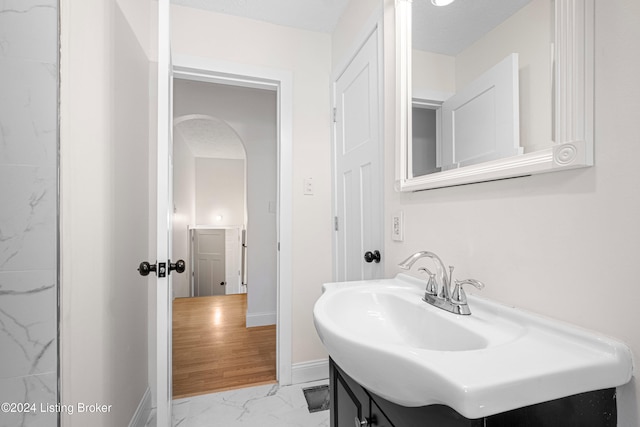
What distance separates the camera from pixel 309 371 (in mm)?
1882

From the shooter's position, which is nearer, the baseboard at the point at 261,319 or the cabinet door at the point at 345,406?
the cabinet door at the point at 345,406

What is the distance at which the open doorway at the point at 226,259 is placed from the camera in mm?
2098

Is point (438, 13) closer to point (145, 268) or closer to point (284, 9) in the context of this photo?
point (284, 9)

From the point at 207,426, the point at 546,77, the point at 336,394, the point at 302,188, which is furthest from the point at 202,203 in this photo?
the point at 546,77

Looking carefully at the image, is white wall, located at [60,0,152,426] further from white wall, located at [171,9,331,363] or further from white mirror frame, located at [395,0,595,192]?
white mirror frame, located at [395,0,595,192]

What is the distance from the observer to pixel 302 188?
1.92m

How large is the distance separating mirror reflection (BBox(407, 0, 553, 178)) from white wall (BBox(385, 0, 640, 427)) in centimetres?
10

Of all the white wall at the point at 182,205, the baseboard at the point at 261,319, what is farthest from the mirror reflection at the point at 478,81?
the white wall at the point at 182,205

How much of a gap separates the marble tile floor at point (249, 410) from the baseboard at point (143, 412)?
0.04m

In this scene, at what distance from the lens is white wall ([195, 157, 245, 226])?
6051 mm

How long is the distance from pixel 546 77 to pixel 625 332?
0.52 meters

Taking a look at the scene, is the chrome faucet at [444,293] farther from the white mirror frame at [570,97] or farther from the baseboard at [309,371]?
the baseboard at [309,371]

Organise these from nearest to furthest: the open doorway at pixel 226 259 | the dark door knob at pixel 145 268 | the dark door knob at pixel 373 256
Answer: the dark door knob at pixel 145 268, the dark door knob at pixel 373 256, the open doorway at pixel 226 259

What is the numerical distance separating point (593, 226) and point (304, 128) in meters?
1.64
